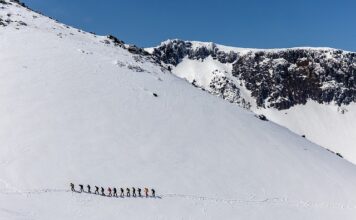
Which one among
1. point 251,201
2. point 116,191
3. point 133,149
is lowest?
point 251,201

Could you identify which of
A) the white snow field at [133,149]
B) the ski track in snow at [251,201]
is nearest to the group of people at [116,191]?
the ski track in snow at [251,201]

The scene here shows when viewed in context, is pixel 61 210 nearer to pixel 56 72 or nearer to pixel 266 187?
pixel 266 187

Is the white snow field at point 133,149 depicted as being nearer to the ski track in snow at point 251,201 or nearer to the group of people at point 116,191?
the ski track in snow at point 251,201

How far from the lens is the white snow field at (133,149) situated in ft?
179

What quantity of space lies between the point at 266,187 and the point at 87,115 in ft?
87.1

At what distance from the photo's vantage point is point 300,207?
64.1m

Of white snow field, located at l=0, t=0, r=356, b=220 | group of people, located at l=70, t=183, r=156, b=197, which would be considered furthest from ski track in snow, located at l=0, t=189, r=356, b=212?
group of people, located at l=70, t=183, r=156, b=197

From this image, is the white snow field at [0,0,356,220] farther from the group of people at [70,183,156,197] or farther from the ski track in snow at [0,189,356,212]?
Answer: the group of people at [70,183,156,197]

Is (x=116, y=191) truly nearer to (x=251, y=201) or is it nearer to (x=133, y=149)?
(x=133, y=149)

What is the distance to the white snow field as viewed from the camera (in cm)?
5462

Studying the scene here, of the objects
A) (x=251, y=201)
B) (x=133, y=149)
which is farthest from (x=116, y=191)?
(x=251, y=201)

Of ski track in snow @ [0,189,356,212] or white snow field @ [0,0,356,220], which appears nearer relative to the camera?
ski track in snow @ [0,189,356,212]

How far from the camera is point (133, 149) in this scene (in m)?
67.6

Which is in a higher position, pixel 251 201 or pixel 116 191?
pixel 116 191
